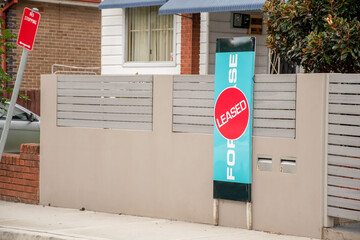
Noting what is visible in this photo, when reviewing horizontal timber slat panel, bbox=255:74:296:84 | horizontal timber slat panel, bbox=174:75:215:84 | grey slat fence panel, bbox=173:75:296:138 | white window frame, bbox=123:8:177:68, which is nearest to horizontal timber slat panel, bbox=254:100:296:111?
grey slat fence panel, bbox=173:75:296:138

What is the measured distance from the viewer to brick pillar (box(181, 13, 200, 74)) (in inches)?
560

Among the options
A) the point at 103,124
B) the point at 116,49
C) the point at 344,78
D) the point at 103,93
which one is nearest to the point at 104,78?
the point at 103,93

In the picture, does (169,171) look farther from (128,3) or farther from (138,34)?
(138,34)

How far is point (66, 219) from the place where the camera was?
9.38 meters

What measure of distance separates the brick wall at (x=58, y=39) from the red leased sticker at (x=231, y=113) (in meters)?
13.3

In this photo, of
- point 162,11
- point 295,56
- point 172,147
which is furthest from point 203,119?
point 162,11

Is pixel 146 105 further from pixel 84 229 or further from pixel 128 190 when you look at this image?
pixel 84 229

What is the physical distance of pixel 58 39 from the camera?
71.4 feet

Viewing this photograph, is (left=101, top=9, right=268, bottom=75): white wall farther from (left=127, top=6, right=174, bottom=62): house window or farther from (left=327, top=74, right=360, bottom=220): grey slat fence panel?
(left=327, top=74, right=360, bottom=220): grey slat fence panel

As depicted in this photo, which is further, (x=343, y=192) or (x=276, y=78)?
(x=276, y=78)

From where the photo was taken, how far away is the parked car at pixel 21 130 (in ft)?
44.8

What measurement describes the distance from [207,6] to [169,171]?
15.5 feet

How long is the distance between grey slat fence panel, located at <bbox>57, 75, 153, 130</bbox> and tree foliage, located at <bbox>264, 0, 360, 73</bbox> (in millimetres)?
1959

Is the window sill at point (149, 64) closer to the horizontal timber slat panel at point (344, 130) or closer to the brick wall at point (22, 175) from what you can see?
the brick wall at point (22, 175)
